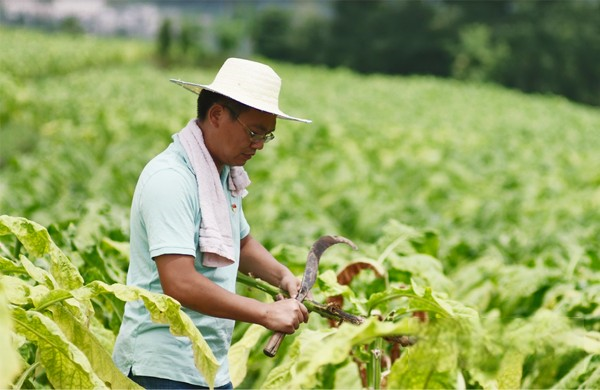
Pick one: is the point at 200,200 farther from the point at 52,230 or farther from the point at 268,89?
the point at 52,230

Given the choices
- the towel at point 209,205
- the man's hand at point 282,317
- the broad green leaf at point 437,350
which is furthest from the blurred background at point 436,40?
the broad green leaf at point 437,350

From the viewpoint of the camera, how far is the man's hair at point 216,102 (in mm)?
2639

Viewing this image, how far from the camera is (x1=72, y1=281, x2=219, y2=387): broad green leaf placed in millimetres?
2178

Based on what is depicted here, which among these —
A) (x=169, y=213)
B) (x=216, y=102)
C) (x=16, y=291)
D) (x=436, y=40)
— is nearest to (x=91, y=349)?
(x=16, y=291)

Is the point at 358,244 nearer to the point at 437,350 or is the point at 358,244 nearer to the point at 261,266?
the point at 261,266

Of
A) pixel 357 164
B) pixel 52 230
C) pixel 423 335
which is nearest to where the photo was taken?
pixel 423 335

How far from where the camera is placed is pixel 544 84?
173ft

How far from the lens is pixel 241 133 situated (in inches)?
104

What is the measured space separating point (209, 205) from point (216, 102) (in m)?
0.29

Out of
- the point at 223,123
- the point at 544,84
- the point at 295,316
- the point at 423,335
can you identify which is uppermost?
the point at 223,123

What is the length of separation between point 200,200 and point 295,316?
1.31 ft

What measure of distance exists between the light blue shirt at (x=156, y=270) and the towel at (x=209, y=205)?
0.07 feet

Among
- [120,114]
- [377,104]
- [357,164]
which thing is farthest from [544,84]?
[357,164]

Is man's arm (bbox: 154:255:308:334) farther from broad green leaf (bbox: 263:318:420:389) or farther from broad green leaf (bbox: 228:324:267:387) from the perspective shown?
broad green leaf (bbox: 228:324:267:387)
